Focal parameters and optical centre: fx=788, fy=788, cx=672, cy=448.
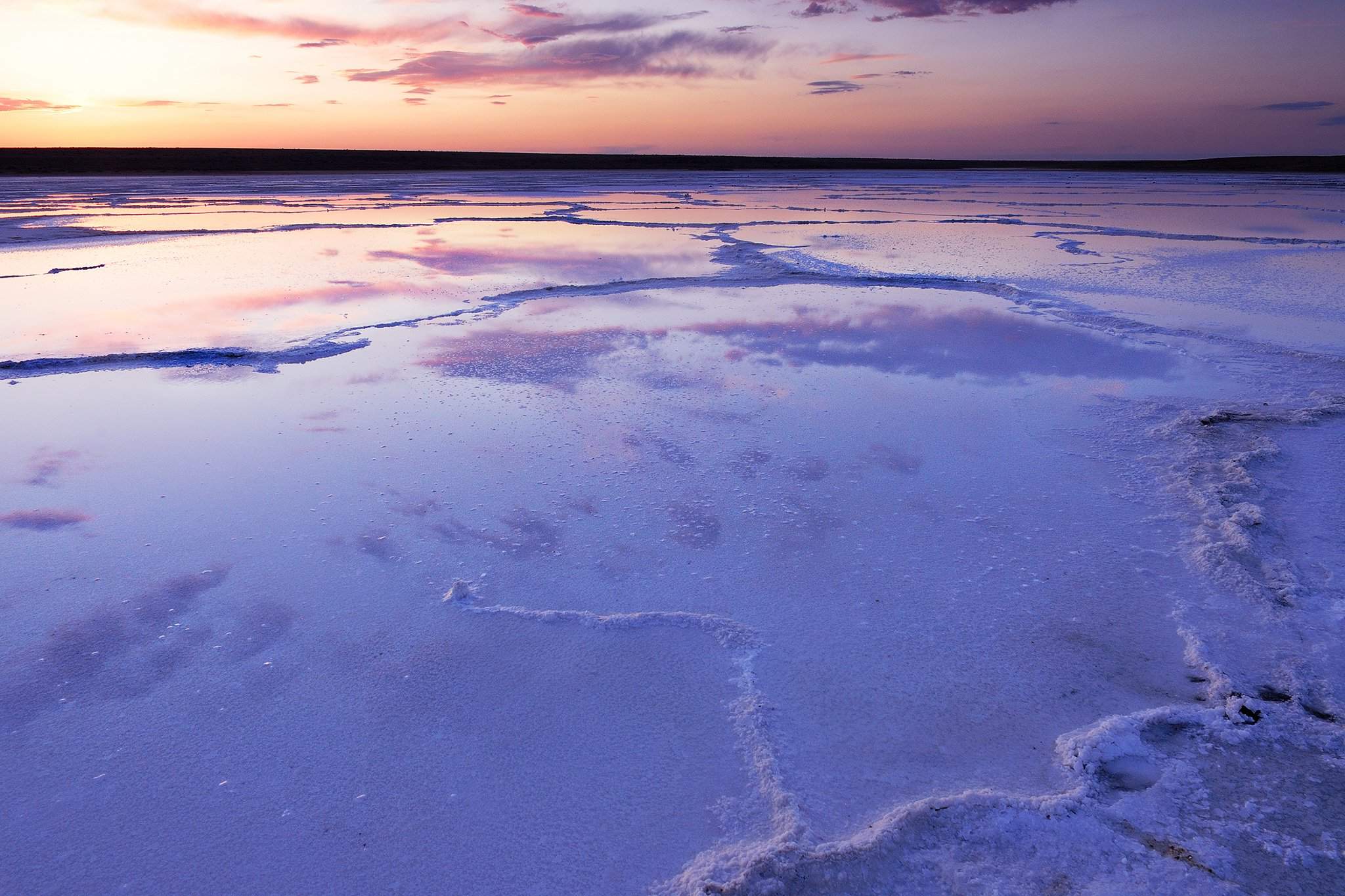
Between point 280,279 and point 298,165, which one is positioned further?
point 298,165

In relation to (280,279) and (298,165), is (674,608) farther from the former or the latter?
(298,165)

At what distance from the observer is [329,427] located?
3.66 metres

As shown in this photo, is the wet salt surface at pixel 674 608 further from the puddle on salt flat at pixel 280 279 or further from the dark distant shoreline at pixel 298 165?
the dark distant shoreline at pixel 298 165

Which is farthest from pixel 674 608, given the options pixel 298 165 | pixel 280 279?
pixel 298 165

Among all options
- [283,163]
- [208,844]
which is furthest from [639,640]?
[283,163]

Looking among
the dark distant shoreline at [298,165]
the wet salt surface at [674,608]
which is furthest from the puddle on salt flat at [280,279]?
the dark distant shoreline at [298,165]

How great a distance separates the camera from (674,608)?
2271mm

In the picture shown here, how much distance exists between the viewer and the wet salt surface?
153cm

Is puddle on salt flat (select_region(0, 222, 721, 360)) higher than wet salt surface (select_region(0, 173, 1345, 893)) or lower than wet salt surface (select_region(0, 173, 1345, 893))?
higher

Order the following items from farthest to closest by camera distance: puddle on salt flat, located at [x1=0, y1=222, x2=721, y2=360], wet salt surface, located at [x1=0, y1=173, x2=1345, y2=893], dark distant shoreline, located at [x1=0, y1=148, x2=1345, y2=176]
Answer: dark distant shoreline, located at [x1=0, y1=148, x2=1345, y2=176], puddle on salt flat, located at [x1=0, y1=222, x2=721, y2=360], wet salt surface, located at [x1=0, y1=173, x2=1345, y2=893]

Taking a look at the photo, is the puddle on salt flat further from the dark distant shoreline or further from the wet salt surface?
the dark distant shoreline

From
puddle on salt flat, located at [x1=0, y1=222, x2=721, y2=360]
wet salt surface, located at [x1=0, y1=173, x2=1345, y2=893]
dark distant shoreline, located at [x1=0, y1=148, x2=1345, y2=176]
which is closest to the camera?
wet salt surface, located at [x1=0, y1=173, x2=1345, y2=893]

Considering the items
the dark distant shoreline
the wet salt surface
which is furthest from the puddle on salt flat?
the dark distant shoreline

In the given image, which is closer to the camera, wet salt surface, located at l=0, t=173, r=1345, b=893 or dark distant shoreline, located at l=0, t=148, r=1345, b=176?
wet salt surface, located at l=0, t=173, r=1345, b=893
